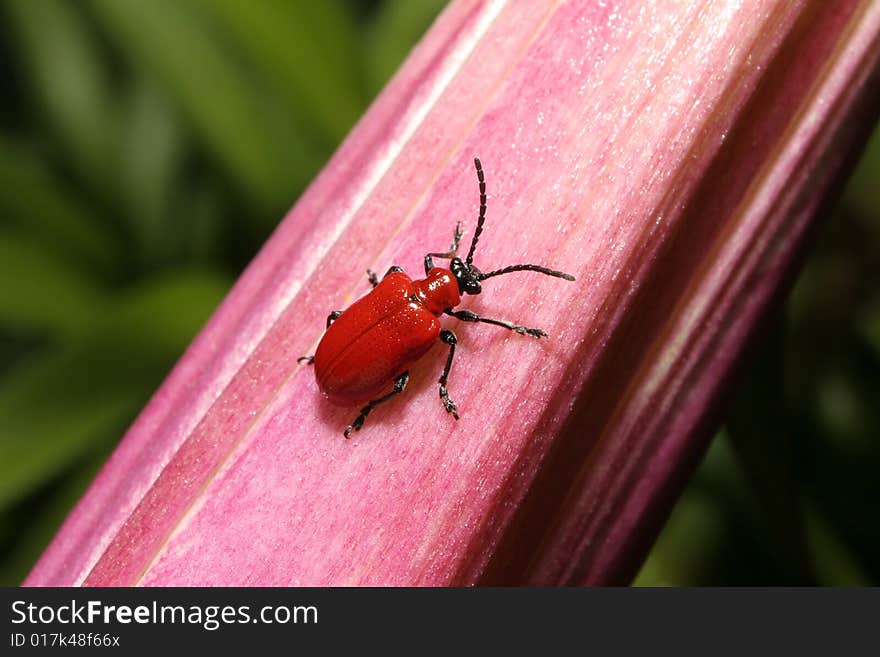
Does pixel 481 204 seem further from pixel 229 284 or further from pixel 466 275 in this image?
pixel 229 284

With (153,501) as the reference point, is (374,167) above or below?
above

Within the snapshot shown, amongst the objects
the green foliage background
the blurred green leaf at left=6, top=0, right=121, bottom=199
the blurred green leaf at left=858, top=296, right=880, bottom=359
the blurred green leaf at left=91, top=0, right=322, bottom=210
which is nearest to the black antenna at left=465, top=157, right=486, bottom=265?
the green foliage background

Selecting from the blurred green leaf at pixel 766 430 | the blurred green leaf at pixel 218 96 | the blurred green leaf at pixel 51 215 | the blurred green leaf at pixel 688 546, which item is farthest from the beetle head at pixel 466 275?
the blurred green leaf at pixel 51 215

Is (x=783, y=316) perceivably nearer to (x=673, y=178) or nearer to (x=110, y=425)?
(x=673, y=178)

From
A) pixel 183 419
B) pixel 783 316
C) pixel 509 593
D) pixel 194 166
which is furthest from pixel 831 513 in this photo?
pixel 194 166

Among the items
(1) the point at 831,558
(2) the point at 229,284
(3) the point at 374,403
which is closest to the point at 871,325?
(1) the point at 831,558

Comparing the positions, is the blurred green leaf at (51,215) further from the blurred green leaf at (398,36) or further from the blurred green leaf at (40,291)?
the blurred green leaf at (398,36)
